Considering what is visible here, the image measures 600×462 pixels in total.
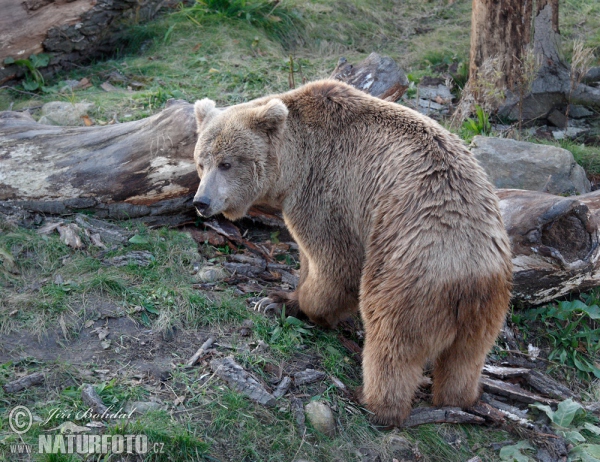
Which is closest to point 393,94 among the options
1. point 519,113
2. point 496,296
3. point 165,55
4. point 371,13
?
point 519,113

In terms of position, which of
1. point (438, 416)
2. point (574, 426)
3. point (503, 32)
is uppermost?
point (503, 32)

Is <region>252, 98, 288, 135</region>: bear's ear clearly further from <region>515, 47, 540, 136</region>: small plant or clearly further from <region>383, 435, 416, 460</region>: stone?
<region>515, 47, 540, 136</region>: small plant

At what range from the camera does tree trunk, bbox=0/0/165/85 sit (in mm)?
8711

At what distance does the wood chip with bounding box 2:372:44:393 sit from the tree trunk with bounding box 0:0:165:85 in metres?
5.86

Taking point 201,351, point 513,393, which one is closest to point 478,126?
point 513,393

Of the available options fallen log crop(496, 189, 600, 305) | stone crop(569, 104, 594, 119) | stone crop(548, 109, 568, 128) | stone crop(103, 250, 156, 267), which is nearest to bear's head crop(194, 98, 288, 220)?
stone crop(103, 250, 156, 267)

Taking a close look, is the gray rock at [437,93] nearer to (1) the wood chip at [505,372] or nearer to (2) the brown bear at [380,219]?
(2) the brown bear at [380,219]

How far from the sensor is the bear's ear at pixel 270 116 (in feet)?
16.2

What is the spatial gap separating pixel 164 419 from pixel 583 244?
380cm

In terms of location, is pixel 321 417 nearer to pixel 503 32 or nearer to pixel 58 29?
pixel 503 32

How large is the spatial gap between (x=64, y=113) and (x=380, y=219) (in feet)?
15.8

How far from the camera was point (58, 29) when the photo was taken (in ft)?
29.7

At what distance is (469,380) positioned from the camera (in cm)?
467

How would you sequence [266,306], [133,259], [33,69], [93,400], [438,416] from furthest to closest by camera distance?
[33,69], [133,259], [266,306], [438,416], [93,400]
